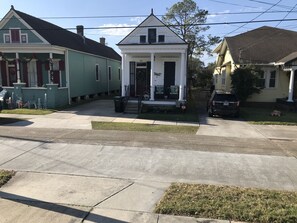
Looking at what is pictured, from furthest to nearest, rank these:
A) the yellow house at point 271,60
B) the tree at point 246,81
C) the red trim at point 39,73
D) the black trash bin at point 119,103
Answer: the red trim at point 39,73
the yellow house at point 271,60
the tree at point 246,81
the black trash bin at point 119,103

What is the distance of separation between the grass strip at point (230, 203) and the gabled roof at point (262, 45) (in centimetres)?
1726

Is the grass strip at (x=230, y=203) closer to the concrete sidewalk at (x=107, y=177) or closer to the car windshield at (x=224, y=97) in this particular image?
the concrete sidewalk at (x=107, y=177)

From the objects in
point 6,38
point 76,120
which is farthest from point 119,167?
point 6,38

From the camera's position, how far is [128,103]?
61.4ft

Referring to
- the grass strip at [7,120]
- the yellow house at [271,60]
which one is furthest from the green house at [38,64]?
the yellow house at [271,60]

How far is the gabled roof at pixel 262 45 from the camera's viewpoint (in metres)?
21.6

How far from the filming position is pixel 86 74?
1005 inches

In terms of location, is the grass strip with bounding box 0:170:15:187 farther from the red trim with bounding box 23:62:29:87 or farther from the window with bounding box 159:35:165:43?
the red trim with bounding box 23:62:29:87

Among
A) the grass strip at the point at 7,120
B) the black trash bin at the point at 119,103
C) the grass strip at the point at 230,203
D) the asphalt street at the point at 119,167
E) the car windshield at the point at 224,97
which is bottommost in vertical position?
the grass strip at the point at 7,120

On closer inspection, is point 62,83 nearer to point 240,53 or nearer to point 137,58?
point 137,58

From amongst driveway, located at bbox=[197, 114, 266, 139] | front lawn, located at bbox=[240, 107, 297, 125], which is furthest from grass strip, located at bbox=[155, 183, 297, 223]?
front lawn, located at bbox=[240, 107, 297, 125]

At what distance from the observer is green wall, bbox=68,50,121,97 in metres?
22.8

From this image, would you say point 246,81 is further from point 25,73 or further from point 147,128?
point 25,73

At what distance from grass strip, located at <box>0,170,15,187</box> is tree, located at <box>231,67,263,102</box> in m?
17.1
